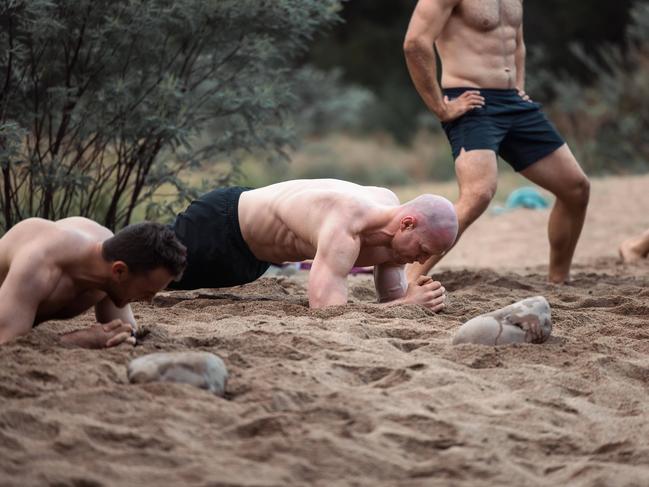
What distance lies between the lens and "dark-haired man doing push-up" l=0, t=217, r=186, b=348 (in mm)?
4141

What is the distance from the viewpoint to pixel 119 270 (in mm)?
4184

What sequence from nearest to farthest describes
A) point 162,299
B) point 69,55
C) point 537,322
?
1. point 537,322
2. point 162,299
3. point 69,55

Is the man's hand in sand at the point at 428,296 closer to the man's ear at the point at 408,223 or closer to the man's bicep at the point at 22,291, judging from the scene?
the man's ear at the point at 408,223

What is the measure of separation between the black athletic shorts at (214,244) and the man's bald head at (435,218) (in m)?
0.96

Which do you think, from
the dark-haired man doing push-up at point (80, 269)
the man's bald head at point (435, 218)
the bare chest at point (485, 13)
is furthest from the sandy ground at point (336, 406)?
the bare chest at point (485, 13)

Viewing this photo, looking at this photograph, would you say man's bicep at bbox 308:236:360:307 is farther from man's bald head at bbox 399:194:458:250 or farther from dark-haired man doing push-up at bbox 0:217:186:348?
dark-haired man doing push-up at bbox 0:217:186:348

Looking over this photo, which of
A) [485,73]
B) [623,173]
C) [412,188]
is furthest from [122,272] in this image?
[623,173]

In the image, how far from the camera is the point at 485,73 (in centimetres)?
649

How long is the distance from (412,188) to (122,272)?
10.7 meters

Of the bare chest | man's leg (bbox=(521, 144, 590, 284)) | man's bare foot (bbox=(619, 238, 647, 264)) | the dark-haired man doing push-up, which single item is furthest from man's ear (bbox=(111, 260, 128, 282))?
man's bare foot (bbox=(619, 238, 647, 264))

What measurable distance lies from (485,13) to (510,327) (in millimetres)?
2507

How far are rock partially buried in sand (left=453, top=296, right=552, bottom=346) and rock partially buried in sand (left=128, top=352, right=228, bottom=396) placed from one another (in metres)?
1.19

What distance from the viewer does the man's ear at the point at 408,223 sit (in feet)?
16.8

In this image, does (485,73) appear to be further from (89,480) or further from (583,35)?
(583,35)
